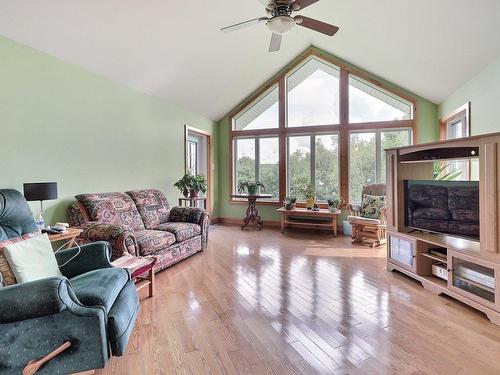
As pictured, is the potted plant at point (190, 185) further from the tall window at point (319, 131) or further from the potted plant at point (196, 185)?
the tall window at point (319, 131)

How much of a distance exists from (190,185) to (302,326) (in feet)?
11.5

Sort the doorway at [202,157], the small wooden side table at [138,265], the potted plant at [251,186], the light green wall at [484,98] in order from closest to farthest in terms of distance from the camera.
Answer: the small wooden side table at [138,265] < the light green wall at [484,98] < the potted plant at [251,186] < the doorway at [202,157]

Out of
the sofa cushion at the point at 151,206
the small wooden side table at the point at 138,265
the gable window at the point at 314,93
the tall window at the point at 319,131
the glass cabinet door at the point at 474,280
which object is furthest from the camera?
the gable window at the point at 314,93

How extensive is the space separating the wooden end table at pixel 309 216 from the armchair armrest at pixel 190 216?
189 cm

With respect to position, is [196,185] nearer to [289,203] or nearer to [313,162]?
[289,203]

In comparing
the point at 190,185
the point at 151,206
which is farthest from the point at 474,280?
the point at 190,185

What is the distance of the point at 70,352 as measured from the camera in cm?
159

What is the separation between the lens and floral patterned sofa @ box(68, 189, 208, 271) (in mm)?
3031

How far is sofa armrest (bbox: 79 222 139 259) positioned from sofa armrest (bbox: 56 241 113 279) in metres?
0.62

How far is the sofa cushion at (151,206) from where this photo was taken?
402 centimetres

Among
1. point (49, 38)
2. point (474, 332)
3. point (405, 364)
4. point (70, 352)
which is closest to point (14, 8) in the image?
point (49, 38)

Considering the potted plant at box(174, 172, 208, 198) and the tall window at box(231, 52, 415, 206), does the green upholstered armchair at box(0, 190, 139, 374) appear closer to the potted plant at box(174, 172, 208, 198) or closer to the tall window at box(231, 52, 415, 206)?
the potted plant at box(174, 172, 208, 198)

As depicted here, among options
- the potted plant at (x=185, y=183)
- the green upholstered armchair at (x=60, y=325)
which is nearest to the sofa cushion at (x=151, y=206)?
the potted plant at (x=185, y=183)

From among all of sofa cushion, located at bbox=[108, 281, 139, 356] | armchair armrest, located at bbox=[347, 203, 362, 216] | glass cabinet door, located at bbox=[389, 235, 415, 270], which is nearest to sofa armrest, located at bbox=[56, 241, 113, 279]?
sofa cushion, located at bbox=[108, 281, 139, 356]
